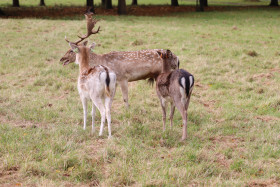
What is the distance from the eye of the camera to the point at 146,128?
6.05 m

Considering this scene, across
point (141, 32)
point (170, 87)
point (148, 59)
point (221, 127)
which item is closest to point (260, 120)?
point (221, 127)

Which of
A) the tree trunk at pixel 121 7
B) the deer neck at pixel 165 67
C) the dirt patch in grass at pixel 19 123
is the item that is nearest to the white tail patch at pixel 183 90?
the deer neck at pixel 165 67

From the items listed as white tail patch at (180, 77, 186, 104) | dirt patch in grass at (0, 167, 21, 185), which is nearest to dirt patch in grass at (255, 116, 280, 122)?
white tail patch at (180, 77, 186, 104)

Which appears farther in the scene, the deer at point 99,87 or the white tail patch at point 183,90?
the deer at point 99,87

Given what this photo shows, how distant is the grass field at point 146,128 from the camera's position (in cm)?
439

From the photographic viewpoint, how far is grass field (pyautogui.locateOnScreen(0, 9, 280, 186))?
4.39 m

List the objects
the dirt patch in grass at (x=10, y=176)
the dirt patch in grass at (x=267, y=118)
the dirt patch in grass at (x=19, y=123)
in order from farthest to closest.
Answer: the dirt patch in grass at (x=267, y=118)
the dirt patch in grass at (x=19, y=123)
the dirt patch in grass at (x=10, y=176)

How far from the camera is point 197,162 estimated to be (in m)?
4.85

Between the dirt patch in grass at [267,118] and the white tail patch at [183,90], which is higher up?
the white tail patch at [183,90]

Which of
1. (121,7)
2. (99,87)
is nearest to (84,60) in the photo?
(99,87)

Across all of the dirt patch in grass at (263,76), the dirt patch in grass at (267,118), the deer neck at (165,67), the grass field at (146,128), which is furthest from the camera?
the dirt patch in grass at (263,76)

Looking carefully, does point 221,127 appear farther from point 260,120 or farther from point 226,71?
point 226,71

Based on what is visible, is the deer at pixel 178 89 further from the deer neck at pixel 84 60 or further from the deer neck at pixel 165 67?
the deer neck at pixel 84 60

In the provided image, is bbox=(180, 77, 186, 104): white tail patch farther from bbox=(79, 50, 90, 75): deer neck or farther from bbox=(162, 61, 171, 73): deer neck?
bbox=(79, 50, 90, 75): deer neck
